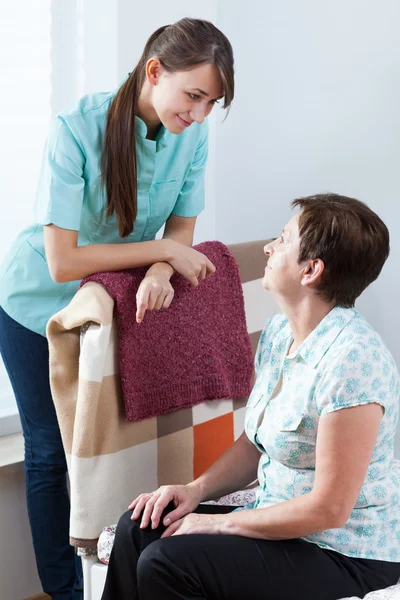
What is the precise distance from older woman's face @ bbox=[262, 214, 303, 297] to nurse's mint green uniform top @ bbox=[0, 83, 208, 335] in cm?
40

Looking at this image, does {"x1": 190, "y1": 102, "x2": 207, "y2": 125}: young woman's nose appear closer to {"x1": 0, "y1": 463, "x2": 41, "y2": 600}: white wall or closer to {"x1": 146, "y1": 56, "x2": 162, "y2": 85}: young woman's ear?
{"x1": 146, "y1": 56, "x2": 162, "y2": 85}: young woman's ear

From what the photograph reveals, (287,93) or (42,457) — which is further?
(287,93)

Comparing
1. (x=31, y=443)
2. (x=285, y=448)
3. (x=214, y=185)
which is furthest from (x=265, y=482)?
(x=214, y=185)

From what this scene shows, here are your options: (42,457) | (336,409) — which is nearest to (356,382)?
(336,409)

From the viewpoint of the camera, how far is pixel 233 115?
7.45ft

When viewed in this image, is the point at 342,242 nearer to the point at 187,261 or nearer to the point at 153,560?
→ the point at 187,261

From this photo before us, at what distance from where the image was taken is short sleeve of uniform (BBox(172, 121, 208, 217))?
5.42 feet

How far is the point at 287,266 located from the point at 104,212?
461mm

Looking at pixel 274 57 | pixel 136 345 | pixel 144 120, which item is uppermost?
pixel 274 57

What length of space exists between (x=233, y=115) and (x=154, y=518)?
4.53 ft

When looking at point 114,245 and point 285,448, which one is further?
point 114,245

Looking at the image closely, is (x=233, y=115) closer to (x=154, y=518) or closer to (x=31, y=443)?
(x=31, y=443)

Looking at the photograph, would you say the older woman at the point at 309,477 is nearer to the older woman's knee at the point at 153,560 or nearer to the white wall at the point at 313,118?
the older woman's knee at the point at 153,560

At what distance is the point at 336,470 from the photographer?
3.65 feet
